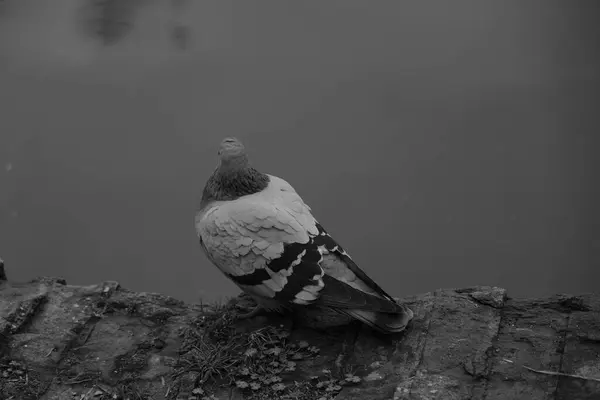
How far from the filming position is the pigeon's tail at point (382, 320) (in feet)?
13.1

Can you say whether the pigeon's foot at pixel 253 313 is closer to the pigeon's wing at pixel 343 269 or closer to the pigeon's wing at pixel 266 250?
the pigeon's wing at pixel 266 250

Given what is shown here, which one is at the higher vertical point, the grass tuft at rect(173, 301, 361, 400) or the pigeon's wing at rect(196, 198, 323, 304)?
the pigeon's wing at rect(196, 198, 323, 304)

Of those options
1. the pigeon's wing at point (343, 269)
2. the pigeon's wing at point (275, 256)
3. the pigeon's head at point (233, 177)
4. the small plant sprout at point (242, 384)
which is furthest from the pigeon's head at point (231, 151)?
the small plant sprout at point (242, 384)

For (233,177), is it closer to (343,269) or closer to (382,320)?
(343,269)

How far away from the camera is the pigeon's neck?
4.38 metres

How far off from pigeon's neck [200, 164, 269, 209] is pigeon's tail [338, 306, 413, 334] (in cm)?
99

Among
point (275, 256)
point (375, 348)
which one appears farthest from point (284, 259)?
point (375, 348)

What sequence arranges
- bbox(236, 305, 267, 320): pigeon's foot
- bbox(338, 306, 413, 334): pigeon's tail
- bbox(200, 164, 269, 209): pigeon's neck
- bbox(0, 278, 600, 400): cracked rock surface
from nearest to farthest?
bbox(0, 278, 600, 400): cracked rock surface
bbox(338, 306, 413, 334): pigeon's tail
bbox(200, 164, 269, 209): pigeon's neck
bbox(236, 305, 267, 320): pigeon's foot

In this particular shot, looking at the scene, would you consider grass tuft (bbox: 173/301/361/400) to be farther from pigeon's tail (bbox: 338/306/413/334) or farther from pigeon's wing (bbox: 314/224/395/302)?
pigeon's wing (bbox: 314/224/395/302)

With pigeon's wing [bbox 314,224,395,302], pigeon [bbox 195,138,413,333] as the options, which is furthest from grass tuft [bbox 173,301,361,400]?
pigeon's wing [bbox 314,224,395,302]

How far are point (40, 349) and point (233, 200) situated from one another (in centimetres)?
149

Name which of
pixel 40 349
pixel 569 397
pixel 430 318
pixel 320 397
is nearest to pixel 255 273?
pixel 320 397

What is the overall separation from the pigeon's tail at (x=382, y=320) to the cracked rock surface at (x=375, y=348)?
106mm

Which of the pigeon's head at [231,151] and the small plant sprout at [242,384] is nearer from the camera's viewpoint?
the small plant sprout at [242,384]
